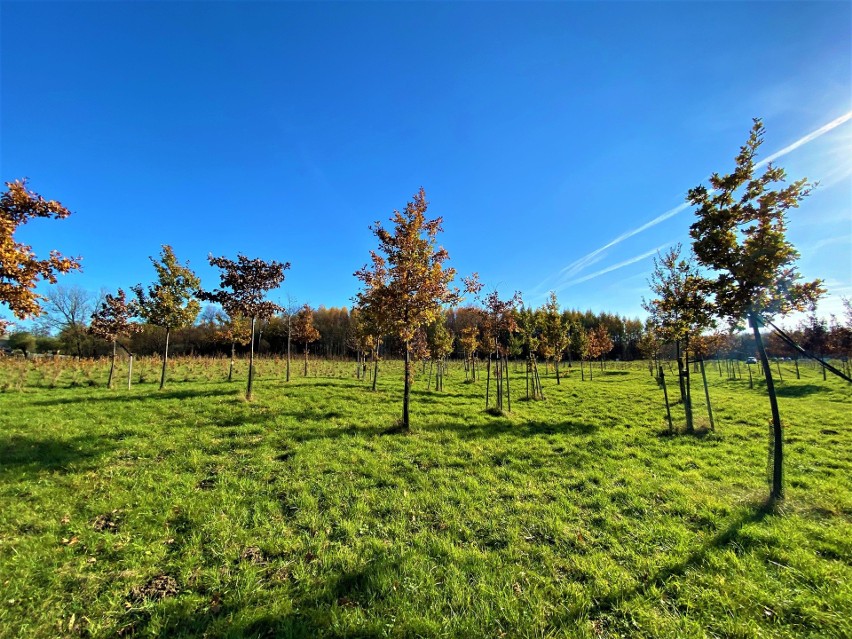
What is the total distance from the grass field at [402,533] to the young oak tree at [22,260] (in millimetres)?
3117

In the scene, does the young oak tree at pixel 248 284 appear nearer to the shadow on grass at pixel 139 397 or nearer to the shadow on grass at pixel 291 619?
the shadow on grass at pixel 139 397

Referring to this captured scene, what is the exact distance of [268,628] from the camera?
3.14 meters

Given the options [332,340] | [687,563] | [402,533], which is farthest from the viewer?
[332,340]

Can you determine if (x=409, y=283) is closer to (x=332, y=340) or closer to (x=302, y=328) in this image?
(x=302, y=328)

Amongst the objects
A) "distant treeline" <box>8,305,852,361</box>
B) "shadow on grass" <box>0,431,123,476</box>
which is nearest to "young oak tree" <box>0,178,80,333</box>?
"shadow on grass" <box>0,431,123,476</box>

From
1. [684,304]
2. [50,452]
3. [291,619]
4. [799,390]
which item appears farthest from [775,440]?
[799,390]

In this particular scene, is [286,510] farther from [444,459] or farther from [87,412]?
[87,412]

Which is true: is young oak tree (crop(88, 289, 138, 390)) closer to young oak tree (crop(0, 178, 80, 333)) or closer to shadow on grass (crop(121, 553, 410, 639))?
young oak tree (crop(0, 178, 80, 333))

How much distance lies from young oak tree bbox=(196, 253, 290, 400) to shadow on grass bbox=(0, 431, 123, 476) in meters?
Answer: 5.84

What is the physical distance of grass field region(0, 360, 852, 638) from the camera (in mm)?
3307

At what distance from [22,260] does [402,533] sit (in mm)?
9010

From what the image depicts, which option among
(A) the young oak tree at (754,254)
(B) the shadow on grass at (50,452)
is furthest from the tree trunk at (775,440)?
(B) the shadow on grass at (50,452)

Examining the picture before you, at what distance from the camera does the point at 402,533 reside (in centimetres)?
476

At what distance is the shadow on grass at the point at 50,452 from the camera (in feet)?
20.9
